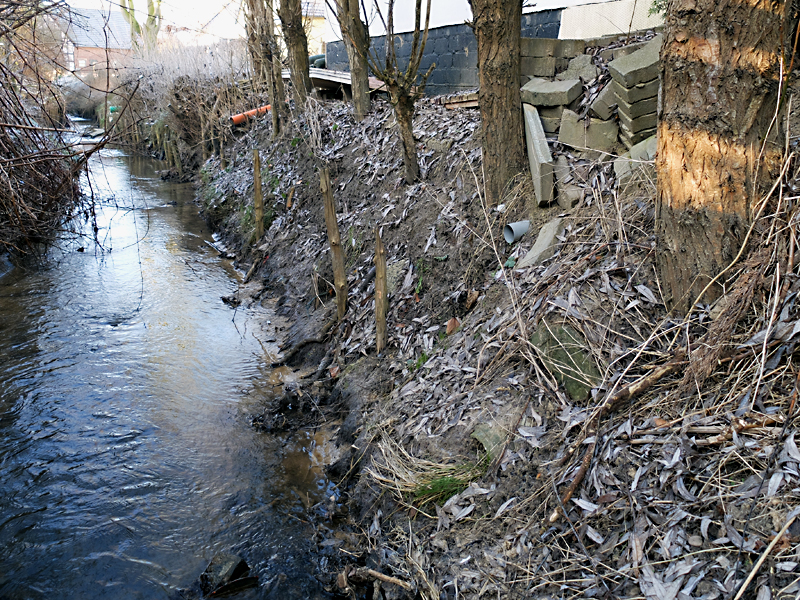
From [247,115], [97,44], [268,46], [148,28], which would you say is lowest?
[247,115]

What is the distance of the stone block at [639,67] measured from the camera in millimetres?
4852

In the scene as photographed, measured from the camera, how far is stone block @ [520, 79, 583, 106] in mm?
5641

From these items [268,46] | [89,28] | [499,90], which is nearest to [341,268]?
[499,90]

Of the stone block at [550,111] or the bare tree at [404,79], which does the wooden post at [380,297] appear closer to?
the bare tree at [404,79]

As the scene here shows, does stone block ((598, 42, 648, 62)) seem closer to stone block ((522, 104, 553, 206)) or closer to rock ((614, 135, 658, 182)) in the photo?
stone block ((522, 104, 553, 206))

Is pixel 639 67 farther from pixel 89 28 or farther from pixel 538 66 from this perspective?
pixel 89 28

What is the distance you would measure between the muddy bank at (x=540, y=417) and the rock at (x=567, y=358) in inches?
0.6

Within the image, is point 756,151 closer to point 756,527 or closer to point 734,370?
point 734,370

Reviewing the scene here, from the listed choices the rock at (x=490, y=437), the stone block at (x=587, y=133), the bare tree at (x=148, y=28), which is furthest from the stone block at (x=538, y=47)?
the bare tree at (x=148, y=28)

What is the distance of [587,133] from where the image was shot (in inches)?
216

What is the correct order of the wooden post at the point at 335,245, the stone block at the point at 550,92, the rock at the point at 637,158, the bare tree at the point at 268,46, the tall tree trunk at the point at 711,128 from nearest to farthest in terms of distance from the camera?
1. the tall tree trunk at the point at 711,128
2. the rock at the point at 637,158
3. the stone block at the point at 550,92
4. the wooden post at the point at 335,245
5. the bare tree at the point at 268,46

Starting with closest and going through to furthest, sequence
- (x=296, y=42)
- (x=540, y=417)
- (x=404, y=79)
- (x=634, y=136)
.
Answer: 1. (x=540, y=417)
2. (x=634, y=136)
3. (x=404, y=79)
4. (x=296, y=42)

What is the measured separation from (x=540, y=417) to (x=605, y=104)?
3.19 m

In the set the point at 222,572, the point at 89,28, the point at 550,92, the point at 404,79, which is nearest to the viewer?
the point at 222,572
